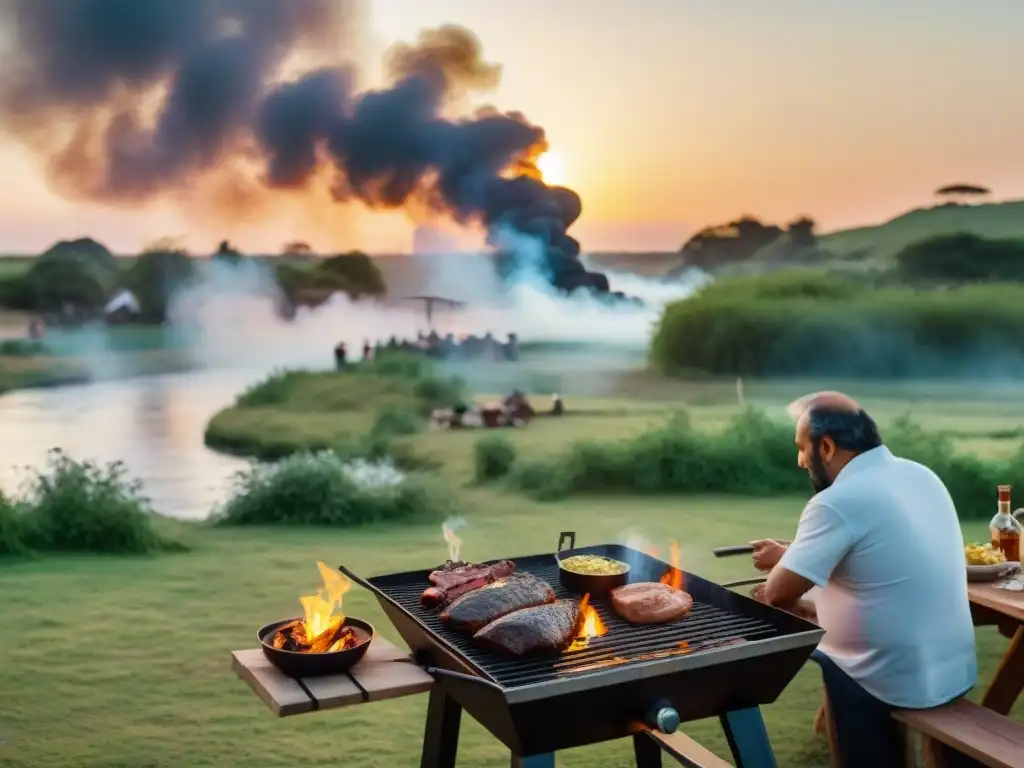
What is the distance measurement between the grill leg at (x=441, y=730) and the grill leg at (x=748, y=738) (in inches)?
26.7

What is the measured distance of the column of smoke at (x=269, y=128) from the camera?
6.79m

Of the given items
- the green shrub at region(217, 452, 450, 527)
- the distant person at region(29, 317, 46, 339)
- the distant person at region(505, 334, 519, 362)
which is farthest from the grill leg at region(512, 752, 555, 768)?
the distant person at region(29, 317, 46, 339)

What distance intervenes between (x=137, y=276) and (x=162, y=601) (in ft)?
7.99

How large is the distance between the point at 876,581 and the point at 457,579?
1107mm

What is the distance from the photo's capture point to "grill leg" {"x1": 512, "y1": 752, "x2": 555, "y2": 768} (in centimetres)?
240

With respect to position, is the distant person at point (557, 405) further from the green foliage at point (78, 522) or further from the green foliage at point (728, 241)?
the green foliage at point (78, 522)

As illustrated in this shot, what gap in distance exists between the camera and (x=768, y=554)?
3246mm

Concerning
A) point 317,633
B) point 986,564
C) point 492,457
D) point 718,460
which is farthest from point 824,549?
point 718,460

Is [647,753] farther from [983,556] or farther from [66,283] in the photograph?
[66,283]

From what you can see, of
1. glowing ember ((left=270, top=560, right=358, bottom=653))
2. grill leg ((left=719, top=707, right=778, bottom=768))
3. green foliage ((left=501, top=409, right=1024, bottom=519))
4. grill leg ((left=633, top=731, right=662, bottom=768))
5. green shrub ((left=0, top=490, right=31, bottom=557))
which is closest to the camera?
grill leg ((left=719, top=707, right=778, bottom=768))

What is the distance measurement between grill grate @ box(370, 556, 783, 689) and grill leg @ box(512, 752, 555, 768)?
0.18 meters

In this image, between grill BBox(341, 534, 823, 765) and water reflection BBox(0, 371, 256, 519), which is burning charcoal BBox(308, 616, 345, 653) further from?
water reflection BBox(0, 371, 256, 519)

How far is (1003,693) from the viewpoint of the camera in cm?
361

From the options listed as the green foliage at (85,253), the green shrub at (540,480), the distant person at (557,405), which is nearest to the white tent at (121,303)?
the green foliage at (85,253)
